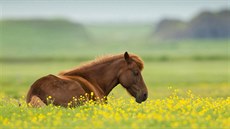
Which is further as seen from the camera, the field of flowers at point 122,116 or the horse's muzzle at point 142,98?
the horse's muzzle at point 142,98

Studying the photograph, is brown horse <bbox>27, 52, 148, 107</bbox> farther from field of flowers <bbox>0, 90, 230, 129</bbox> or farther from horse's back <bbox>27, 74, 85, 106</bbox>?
field of flowers <bbox>0, 90, 230, 129</bbox>

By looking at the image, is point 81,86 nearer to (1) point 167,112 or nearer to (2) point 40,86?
(2) point 40,86

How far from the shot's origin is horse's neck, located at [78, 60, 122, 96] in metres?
16.0

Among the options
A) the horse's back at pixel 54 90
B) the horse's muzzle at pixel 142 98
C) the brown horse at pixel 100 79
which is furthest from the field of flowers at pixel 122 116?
the horse's muzzle at pixel 142 98

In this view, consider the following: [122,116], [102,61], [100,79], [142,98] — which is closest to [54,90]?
[100,79]

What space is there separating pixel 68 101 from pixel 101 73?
1758 mm

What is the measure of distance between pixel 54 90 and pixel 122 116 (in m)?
2.73

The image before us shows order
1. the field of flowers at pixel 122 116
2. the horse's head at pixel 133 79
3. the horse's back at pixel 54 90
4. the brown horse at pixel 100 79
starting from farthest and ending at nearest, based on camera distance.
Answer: the horse's head at pixel 133 79
the brown horse at pixel 100 79
the horse's back at pixel 54 90
the field of flowers at pixel 122 116

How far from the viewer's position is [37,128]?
11414 millimetres

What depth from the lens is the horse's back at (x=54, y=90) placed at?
48.0 ft

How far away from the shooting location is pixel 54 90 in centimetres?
1468

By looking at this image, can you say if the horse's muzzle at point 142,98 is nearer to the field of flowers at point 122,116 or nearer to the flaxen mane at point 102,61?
the flaxen mane at point 102,61

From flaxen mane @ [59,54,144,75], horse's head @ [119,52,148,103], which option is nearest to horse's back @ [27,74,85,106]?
flaxen mane @ [59,54,144,75]

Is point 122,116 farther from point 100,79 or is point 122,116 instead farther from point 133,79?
point 100,79
